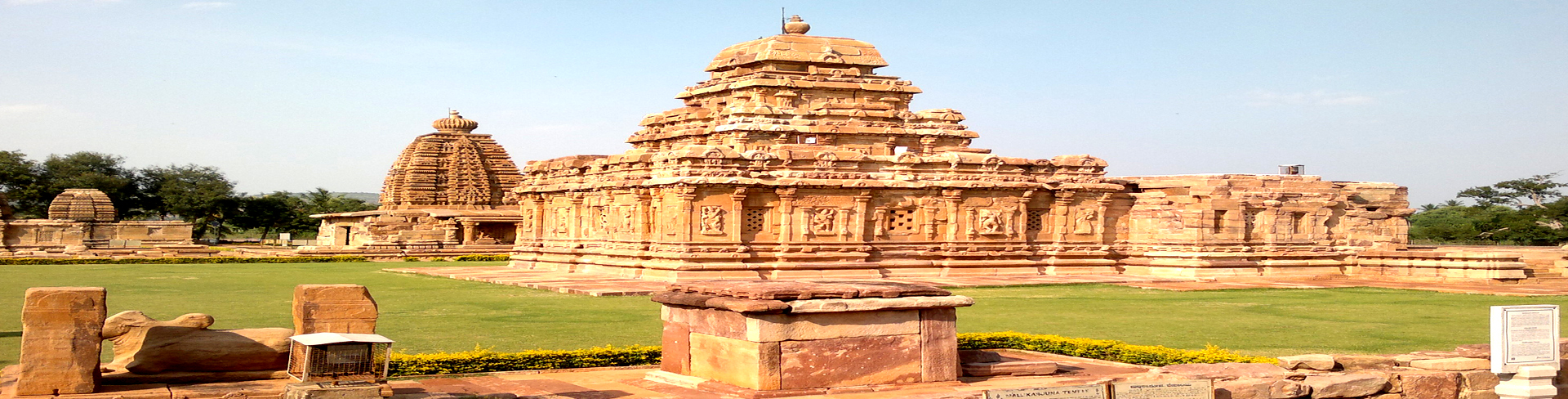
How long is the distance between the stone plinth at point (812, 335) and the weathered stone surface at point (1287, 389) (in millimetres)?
2306

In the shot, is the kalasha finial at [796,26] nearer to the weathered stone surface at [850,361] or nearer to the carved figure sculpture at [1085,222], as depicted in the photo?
the carved figure sculpture at [1085,222]

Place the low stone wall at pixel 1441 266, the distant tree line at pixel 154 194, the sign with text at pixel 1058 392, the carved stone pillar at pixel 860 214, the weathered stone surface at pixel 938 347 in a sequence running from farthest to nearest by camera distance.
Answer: the distant tree line at pixel 154 194
the carved stone pillar at pixel 860 214
the low stone wall at pixel 1441 266
the weathered stone surface at pixel 938 347
the sign with text at pixel 1058 392

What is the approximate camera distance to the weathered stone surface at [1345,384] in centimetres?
1019

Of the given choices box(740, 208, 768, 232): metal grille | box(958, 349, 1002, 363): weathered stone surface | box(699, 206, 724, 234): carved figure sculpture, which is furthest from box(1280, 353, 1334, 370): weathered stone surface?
box(740, 208, 768, 232): metal grille

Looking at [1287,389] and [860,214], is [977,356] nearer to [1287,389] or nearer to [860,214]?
[1287,389]

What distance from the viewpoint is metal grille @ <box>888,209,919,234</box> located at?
2838cm

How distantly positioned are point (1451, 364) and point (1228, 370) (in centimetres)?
192

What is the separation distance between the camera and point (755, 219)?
2703 centimetres

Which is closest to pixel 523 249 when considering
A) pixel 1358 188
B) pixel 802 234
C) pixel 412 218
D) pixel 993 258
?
pixel 802 234

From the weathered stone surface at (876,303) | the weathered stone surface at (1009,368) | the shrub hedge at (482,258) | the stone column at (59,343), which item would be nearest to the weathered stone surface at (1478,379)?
the weathered stone surface at (1009,368)

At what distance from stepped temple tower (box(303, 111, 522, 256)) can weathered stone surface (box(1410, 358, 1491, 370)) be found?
35.6 metres

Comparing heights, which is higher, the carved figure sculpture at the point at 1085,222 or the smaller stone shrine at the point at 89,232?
the carved figure sculpture at the point at 1085,222

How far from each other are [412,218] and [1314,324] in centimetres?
3564

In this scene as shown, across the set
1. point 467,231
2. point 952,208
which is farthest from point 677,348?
point 467,231
